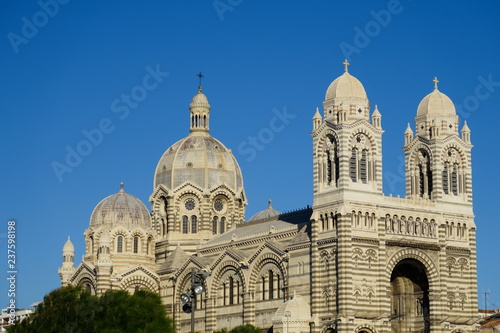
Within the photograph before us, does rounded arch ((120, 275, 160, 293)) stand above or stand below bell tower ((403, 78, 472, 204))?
below

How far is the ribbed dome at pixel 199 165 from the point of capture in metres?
115

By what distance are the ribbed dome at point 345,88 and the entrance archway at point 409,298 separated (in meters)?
14.2

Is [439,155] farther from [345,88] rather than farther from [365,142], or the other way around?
[345,88]

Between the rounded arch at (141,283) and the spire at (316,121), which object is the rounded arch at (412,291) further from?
the rounded arch at (141,283)

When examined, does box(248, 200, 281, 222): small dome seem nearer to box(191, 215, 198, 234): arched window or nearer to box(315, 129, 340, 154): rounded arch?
box(191, 215, 198, 234): arched window

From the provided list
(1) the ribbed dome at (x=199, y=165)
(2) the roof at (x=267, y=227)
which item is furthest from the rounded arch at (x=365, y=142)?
(1) the ribbed dome at (x=199, y=165)

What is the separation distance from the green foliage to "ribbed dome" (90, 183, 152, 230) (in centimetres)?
3317

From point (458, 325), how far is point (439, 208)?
9738mm

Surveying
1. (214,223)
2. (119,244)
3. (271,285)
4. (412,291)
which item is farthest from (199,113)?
(412,291)

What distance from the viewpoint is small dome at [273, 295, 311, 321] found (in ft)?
287

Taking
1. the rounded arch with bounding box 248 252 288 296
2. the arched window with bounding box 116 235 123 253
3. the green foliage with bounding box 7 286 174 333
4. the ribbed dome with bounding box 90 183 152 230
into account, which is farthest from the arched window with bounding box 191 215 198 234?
the green foliage with bounding box 7 286 174 333

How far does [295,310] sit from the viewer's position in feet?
289

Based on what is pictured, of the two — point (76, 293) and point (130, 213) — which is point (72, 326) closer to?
point (76, 293)

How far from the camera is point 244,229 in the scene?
108625 millimetres
